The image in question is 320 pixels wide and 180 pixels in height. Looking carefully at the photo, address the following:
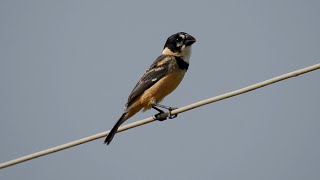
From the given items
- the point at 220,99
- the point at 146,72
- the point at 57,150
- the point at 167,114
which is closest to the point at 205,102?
the point at 220,99

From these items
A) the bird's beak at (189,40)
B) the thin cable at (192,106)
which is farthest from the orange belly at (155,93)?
the thin cable at (192,106)

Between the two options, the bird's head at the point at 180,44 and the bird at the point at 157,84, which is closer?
the bird at the point at 157,84

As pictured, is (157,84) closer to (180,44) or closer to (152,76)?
(152,76)

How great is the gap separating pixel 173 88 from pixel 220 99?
3.56 metres

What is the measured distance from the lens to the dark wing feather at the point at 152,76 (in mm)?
10741

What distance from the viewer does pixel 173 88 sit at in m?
10.9

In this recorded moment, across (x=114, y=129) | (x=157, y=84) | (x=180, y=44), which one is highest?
(x=180, y=44)

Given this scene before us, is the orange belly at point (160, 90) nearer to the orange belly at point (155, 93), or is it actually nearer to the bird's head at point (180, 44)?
the orange belly at point (155, 93)

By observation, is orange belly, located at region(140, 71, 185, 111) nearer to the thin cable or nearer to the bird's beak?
the bird's beak

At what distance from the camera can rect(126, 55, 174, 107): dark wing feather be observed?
35.2 feet

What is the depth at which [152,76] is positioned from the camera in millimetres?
10930

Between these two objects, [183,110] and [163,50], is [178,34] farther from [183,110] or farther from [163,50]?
[183,110]

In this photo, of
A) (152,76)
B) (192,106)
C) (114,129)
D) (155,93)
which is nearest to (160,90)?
(155,93)

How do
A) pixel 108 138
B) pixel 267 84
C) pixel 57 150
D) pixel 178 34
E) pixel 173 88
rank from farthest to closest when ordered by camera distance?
pixel 178 34
pixel 173 88
pixel 108 138
pixel 57 150
pixel 267 84
